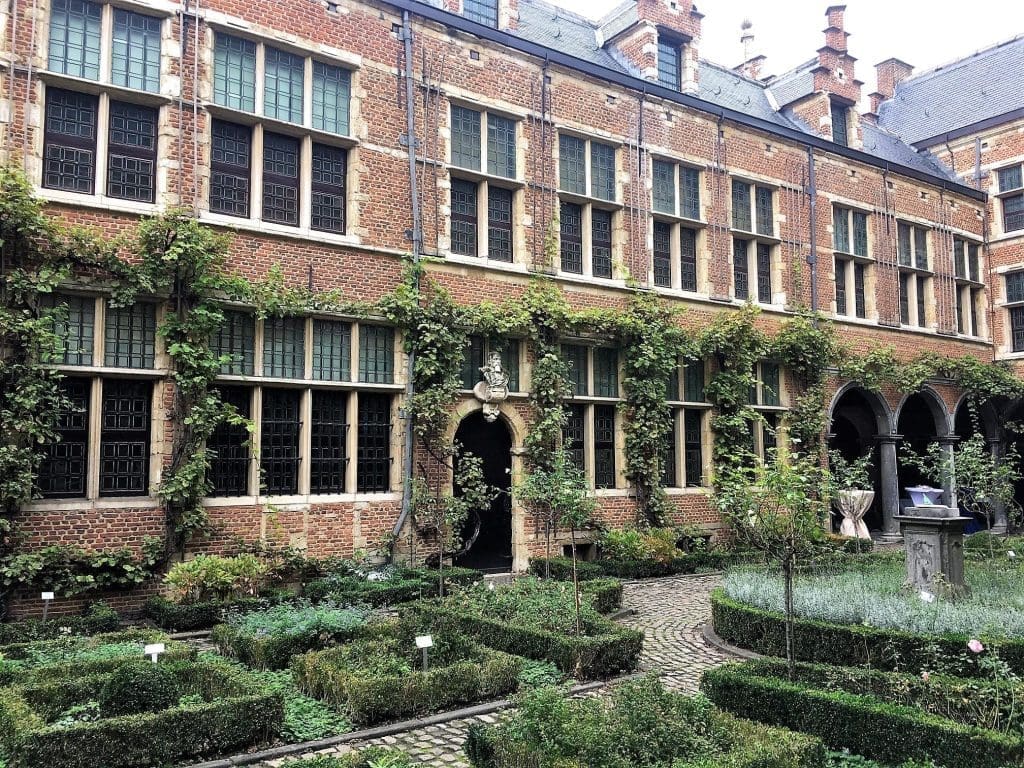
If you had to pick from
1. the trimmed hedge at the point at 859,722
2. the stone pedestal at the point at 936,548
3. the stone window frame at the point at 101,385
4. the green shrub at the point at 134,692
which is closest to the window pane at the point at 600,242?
the stone pedestal at the point at 936,548

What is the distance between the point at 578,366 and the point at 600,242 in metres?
2.55

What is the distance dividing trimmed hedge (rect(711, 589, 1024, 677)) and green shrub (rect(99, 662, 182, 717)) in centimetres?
570

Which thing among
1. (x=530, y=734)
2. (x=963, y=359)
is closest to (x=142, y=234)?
(x=530, y=734)

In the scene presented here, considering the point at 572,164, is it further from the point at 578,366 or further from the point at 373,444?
the point at 373,444

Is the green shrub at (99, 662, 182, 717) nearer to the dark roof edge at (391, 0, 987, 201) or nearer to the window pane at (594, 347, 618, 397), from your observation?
the window pane at (594, 347, 618, 397)

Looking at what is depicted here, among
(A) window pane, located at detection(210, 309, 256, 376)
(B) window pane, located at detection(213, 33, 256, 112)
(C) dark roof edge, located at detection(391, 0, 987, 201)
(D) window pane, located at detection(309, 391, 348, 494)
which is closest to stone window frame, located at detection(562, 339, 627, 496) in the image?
(D) window pane, located at detection(309, 391, 348, 494)

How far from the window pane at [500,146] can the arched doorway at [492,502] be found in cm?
444

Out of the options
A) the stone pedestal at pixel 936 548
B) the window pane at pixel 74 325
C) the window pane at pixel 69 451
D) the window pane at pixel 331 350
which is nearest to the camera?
the stone pedestal at pixel 936 548

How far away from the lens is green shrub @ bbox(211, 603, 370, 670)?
7524 millimetres

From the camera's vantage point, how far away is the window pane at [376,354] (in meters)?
12.4

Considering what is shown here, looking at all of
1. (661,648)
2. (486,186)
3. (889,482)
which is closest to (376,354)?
(486,186)

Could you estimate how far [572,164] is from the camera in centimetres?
1527

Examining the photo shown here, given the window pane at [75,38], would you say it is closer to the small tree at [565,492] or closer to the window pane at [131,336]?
the window pane at [131,336]

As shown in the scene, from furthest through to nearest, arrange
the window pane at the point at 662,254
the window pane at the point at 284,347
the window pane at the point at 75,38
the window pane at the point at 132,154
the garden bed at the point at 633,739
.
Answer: the window pane at the point at 662,254, the window pane at the point at 284,347, the window pane at the point at 132,154, the window pane at the point at 75,38, the garden bed at the point at 633,739
